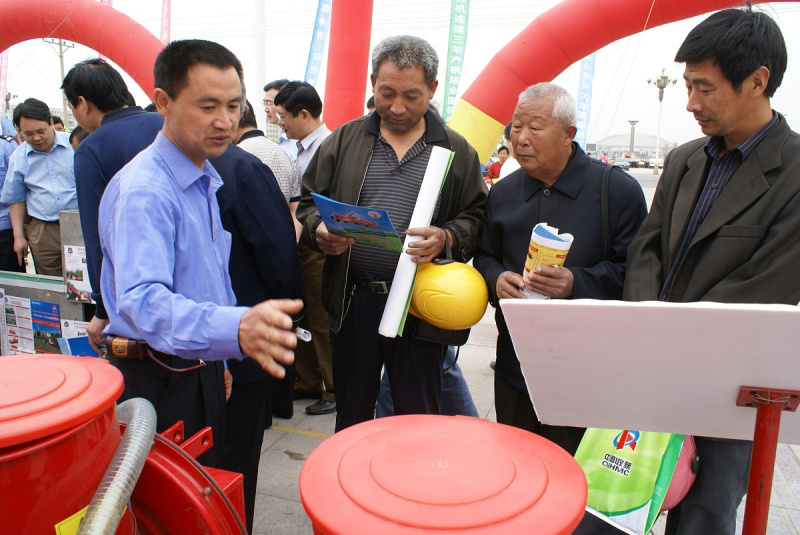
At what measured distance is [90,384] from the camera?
106cm

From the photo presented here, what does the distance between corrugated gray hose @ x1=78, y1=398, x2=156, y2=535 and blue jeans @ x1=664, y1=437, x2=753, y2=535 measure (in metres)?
1.67

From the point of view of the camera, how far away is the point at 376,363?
249 cm

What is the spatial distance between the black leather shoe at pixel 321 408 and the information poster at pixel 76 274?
1.66 meters

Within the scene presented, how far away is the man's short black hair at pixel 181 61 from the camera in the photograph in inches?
61.7

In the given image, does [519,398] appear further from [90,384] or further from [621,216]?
[90,384]

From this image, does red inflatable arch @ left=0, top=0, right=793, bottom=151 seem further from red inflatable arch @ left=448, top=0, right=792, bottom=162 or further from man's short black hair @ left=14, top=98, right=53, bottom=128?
man's short black hair @ left=14, top=98, right=53, bottom=128

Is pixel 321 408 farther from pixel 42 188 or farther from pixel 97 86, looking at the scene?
pixel 42 188

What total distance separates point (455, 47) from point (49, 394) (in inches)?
452

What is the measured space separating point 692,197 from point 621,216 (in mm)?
344

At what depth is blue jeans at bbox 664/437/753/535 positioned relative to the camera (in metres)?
1.71

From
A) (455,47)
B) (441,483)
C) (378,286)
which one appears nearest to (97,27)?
(455,47)

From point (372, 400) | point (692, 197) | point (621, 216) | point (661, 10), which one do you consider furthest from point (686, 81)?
point (661, 10)

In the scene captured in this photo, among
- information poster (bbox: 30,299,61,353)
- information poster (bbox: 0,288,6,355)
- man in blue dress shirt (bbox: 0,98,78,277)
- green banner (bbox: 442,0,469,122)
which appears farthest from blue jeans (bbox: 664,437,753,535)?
green banner (bbox: 442,0,469,122)

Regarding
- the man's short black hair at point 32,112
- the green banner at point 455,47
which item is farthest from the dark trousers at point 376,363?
the green banner at point 455,47
